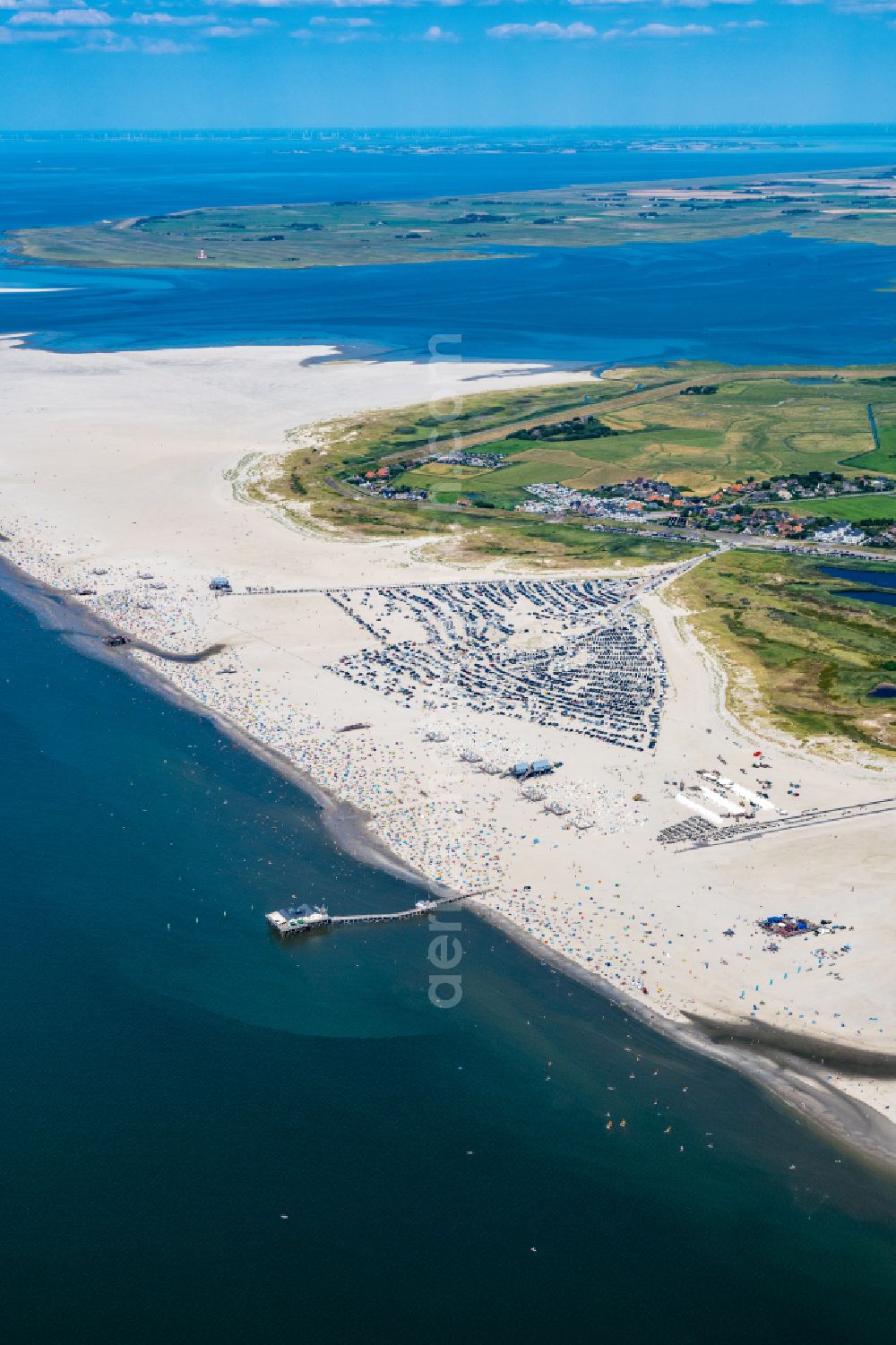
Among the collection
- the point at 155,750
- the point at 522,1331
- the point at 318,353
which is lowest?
the point at 522,1331

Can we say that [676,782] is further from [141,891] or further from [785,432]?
[785,432]

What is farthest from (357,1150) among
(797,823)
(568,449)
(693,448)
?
(693,448)

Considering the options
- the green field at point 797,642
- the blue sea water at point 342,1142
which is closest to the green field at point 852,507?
the green field at point 797,642

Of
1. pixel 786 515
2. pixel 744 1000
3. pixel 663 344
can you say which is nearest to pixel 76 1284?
pixel 744 1000

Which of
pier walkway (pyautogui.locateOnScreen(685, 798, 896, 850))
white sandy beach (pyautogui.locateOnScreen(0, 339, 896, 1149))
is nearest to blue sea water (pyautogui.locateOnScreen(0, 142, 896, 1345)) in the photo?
white sandy beach (pyautogui.locateOnScreen(0, 339, 896, 1149))

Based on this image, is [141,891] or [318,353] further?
[318,353]

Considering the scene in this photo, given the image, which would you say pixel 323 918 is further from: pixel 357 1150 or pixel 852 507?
pixel 852 507

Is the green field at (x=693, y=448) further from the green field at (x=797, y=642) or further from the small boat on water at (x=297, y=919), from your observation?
the small boat on water at (x=297, y=919)
